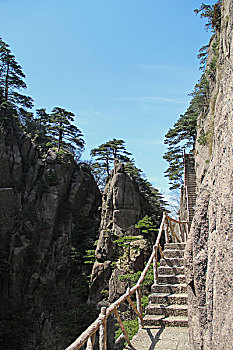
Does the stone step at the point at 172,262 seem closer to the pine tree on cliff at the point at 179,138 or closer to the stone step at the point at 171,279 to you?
the stone step at the point at 171,279

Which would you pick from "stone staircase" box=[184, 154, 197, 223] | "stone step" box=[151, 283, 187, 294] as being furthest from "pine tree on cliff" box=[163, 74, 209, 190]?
"stone step" box=[151, 283, 187, 294]

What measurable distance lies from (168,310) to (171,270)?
1.44 metres

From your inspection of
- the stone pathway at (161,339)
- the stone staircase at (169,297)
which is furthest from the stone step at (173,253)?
the stone pathway at (161,339)

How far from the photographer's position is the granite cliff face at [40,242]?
50.8 feet

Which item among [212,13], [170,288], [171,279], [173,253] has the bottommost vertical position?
[170,288]

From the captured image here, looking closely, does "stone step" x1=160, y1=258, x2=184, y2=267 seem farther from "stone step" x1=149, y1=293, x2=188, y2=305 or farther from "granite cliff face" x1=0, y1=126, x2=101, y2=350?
"granite cliff face" x1=0, y1=126, x2=101, y2=350

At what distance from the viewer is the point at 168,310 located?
6191 mm

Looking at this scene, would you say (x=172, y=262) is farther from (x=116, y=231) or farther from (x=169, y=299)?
(x=116, y=231)

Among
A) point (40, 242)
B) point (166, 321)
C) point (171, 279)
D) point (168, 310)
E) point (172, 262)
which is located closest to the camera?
point (166, 321)

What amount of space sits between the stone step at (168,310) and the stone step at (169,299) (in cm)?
11

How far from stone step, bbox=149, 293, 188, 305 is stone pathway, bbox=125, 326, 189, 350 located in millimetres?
760

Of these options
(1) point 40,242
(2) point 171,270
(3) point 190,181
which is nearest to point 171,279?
(2) point 171,270

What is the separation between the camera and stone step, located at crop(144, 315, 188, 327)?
5797mm

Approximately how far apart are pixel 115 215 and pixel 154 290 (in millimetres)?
11376
